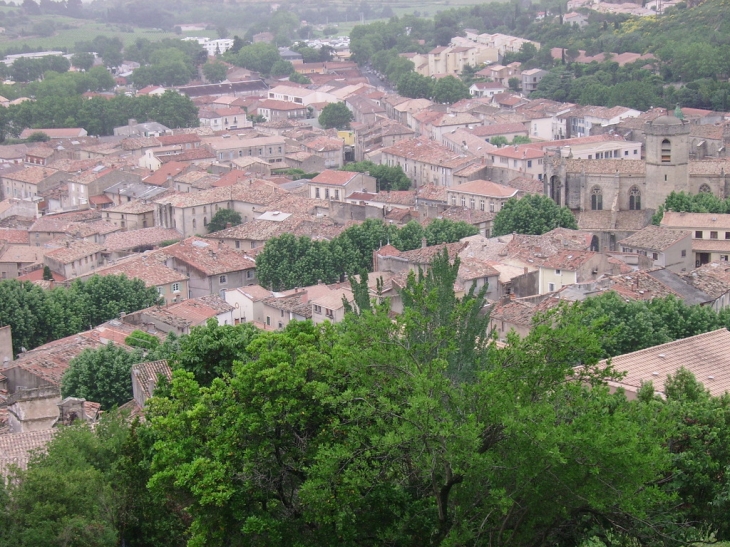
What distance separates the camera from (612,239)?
200 feet

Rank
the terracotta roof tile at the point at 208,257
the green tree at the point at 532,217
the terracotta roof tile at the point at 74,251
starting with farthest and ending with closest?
the green tree at the point at 532,217 → the terracotta roof tile at the point at 74,251 → the terracotta roof tile at the point at 208,257

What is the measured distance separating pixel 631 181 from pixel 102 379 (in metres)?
36.9

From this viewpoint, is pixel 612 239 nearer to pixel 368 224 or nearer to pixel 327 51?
pixel 368 224

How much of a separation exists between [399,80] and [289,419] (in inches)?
4260

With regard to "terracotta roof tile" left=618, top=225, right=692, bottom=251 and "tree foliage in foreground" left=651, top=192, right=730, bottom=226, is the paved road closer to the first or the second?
"tree foliage in foreground" left=651, top=192, right=730, bottom=226

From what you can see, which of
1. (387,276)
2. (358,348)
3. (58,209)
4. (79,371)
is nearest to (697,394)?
(358,348)

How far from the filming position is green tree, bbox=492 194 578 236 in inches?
2372

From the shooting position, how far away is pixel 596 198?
65.6 metres

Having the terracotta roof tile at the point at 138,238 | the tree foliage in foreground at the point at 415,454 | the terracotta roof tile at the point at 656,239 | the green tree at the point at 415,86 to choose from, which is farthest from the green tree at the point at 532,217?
the green tree at the point at 415,86

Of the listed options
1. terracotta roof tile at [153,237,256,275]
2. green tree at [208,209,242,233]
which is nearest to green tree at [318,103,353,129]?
green tree at [208,209,242,233]

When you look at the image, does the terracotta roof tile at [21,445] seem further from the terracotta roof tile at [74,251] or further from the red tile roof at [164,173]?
the red tile roof at [164,173]

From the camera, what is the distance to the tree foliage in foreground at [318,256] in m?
54.7

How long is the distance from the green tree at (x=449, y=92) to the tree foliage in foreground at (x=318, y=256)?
59884 mm

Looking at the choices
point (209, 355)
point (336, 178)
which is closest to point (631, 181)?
point (336, 178)
